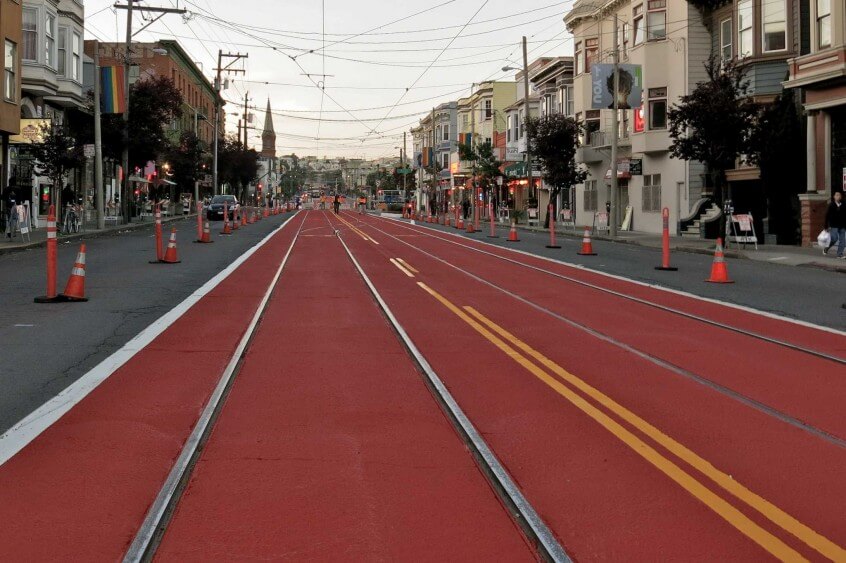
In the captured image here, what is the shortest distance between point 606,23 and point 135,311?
137 ft

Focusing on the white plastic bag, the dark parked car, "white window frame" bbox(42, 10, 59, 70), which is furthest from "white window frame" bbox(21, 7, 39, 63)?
the white plastic bag

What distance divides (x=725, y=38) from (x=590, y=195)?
1737 centimetres

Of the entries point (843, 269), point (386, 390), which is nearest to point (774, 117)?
point (843, 269)

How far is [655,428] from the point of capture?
21.5 feet

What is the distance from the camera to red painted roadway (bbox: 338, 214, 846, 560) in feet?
14.9

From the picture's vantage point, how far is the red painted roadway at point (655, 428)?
4.54 metres

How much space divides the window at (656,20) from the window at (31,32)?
26.7 metres

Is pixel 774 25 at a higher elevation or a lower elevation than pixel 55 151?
higher

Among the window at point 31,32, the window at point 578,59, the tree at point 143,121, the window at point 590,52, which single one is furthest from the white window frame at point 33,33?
the window at point 578,59

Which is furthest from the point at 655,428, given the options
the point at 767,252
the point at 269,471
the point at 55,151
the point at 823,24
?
the point at 55,151

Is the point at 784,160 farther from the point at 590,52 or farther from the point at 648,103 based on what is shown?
the point at 590,52

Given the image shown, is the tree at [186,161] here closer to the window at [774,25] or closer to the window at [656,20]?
the window at [656,20]

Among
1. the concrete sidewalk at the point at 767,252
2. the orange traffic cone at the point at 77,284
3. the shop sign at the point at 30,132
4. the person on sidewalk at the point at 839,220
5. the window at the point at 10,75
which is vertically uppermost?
the window at the point at 10,75

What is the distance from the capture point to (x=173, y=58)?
3364 inches
